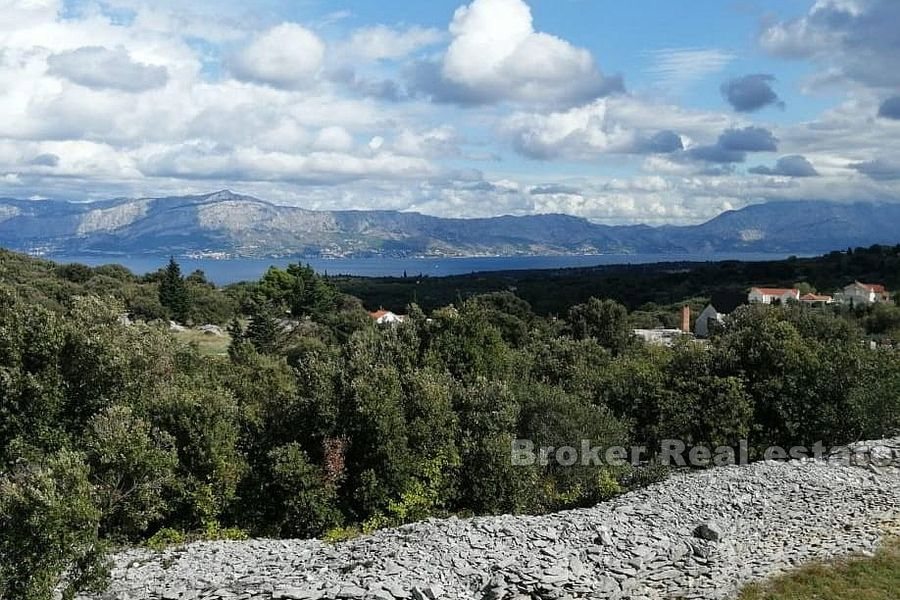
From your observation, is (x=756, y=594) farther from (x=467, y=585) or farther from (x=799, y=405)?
(x=799, y=405)

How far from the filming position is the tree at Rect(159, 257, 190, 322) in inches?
2896

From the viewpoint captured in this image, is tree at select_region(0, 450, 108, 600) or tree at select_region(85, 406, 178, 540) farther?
tree at select_region(85, 406, 178, 540)

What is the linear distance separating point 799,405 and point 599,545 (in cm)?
1270

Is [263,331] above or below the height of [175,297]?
below

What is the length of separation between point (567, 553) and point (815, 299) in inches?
2749

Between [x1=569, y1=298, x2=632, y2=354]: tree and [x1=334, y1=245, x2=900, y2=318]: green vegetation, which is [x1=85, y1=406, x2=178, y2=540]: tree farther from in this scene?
[x1=334, y1=245, x2=900, y2=318]: green vegetation

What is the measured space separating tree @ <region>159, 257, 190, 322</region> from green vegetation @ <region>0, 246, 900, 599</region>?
163 ft

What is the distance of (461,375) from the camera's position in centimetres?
2505

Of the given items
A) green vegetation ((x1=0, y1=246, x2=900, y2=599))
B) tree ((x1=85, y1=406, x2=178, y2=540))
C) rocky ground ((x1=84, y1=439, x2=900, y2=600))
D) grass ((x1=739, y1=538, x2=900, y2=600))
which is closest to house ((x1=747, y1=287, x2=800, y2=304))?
green vegetation ((x1=0, y1=246, x2=900, y2=599))

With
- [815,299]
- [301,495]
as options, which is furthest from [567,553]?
[815,299]

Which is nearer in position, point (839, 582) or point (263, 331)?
point (839, 582)

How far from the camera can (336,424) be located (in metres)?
17.4

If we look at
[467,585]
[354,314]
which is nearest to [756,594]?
[467,585]

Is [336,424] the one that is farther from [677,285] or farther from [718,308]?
[677,285]
